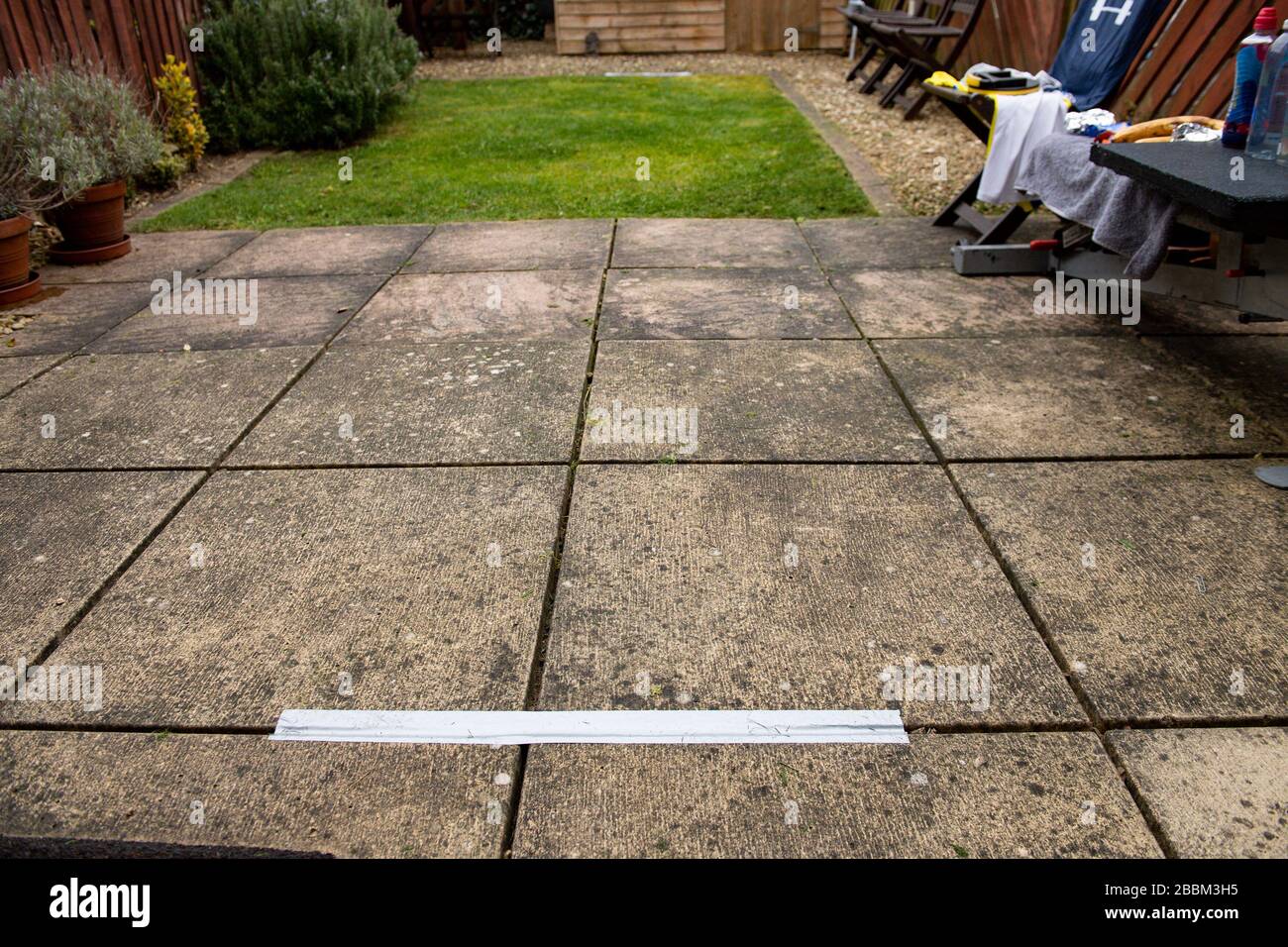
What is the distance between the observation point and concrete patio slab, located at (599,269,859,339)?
4.59 meters

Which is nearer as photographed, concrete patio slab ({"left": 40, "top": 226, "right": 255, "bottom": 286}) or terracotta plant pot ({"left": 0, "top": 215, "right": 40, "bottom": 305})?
terracotta plant pot ({"left": 0, "top": 215, "right": 40, "bottom": 305})

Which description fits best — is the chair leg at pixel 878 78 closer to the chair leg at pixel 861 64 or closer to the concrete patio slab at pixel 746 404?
the chair leg at pixel 861 64

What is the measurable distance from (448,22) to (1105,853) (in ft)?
53.4

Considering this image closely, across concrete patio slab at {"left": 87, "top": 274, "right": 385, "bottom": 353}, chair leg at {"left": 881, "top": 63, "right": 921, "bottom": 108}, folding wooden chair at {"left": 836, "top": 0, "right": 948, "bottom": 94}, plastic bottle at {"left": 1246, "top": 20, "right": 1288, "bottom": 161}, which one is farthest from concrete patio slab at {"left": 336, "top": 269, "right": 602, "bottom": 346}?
folding wooden chair at {"left": 836, "top": 0, "right": 948, "bottom": 94}

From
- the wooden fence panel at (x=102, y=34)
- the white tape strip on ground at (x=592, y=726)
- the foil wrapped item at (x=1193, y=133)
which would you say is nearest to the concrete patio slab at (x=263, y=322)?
the white tape strip on ground at (x=592, y=726)

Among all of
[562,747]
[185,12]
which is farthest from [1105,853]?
[185,12]

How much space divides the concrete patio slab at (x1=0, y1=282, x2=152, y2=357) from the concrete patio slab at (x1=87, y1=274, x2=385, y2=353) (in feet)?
0.45

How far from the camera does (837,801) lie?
2039mm

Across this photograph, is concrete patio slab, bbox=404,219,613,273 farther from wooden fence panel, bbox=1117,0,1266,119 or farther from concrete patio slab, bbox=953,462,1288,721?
wooden fence panel, bbox=1117,0,1266,119

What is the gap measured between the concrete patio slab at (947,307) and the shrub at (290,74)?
19.0 feet

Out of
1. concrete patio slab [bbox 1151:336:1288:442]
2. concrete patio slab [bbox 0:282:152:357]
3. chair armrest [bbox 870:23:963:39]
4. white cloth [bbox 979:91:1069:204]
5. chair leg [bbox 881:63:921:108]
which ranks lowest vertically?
concrete patio slab [bbox 1151:336:1288:442]

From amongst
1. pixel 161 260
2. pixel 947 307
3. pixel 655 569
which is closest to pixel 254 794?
pixel 655 569

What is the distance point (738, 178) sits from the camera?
24.4ft
